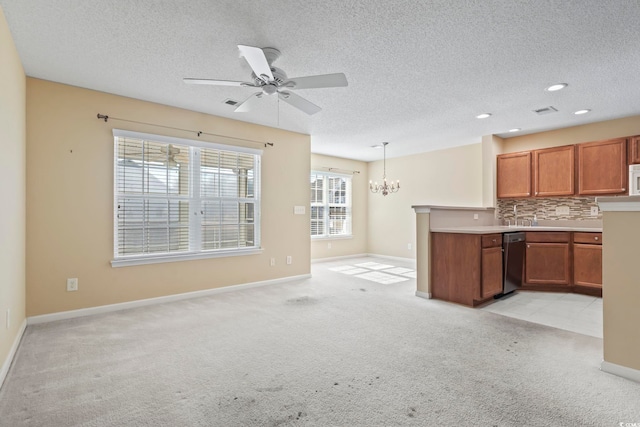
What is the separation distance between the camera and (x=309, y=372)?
7.24 feet

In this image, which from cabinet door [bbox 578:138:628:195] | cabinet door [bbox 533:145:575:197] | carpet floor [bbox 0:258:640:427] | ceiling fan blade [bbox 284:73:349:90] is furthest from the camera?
cabinet door [bbox 533:145:575:197]

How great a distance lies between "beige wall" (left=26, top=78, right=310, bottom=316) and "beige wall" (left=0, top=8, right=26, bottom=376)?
0.16 metres

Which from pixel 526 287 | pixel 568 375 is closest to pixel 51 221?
pixel 568 375

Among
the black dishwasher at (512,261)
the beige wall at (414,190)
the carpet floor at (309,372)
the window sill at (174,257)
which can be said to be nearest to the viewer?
the carpet floor at (309,372)

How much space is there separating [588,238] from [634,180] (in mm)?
940

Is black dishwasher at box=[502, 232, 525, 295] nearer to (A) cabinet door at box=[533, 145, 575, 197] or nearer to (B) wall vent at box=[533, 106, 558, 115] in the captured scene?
(A) cabinet door at box=[533, 145, 575, 197]

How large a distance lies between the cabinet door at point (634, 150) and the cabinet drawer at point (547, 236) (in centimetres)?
125

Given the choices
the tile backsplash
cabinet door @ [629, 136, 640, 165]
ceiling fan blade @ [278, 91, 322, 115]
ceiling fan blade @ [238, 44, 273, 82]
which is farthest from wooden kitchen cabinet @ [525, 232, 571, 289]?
ceiling fan blade @ [238, 44, 273, 82]

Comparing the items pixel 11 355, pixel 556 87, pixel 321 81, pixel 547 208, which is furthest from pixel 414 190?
pixel 11 355

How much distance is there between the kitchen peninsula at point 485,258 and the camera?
3818mm

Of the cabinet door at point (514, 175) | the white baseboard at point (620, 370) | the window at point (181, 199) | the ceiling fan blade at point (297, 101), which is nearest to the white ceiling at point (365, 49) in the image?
the ceiling fan blade at point (297, 101)

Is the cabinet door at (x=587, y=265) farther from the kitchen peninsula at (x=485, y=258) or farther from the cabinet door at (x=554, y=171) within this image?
the cabinet door at (x=554, y=171)

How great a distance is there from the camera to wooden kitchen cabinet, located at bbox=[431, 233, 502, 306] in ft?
12.4

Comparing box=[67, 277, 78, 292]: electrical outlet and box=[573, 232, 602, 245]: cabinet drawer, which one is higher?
box=[573, 232, 602, 245]: cabinet drawer
